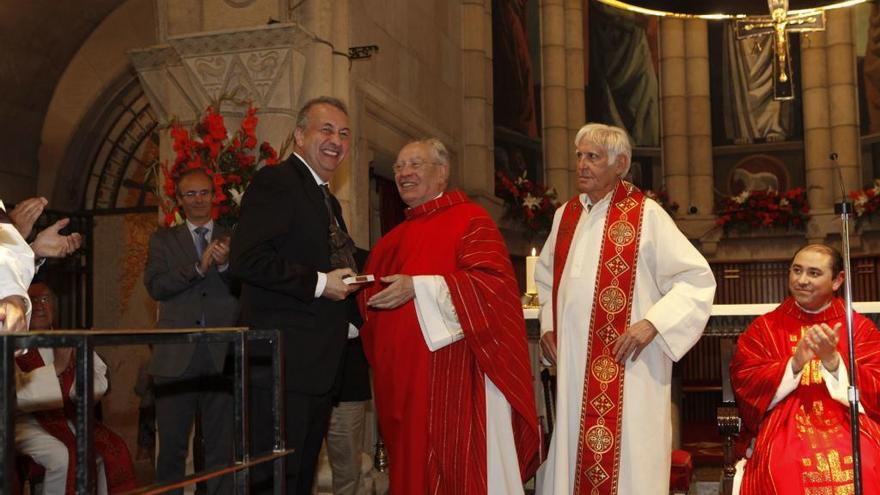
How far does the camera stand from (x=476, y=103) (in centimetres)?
991

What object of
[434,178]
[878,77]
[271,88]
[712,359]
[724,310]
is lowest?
[712,359]

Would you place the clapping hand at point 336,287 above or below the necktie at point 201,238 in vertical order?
below

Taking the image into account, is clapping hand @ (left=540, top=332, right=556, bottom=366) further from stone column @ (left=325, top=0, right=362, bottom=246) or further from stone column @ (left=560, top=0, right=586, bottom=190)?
stone column @ (left=560, top=0, right=586, bottom=190)

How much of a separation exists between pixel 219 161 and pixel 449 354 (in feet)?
6.00

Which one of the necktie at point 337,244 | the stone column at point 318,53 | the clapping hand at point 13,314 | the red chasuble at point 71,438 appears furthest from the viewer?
the stone column at point 318,53

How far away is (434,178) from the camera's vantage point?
159 inches

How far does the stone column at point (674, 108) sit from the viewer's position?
11.7 meters

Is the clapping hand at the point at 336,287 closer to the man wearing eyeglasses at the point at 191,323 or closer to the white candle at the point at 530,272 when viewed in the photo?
the man wearing eyeglasses at the point at 191,323

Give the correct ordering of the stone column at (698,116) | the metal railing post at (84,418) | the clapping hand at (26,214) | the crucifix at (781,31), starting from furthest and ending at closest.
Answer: the stone column at (698,116) → the crucifix at (781,31) → the clapping hand at (26,214) → the metal railing post at (84,418)

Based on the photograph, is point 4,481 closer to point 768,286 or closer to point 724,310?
point 724,310

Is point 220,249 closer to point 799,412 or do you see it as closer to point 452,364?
point 452,364

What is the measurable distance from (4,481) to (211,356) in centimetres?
284

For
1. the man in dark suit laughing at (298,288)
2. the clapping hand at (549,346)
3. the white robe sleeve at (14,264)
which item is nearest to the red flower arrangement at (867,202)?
the clapping hand at (549,346)

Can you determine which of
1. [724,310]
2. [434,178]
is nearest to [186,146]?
[434,178]
